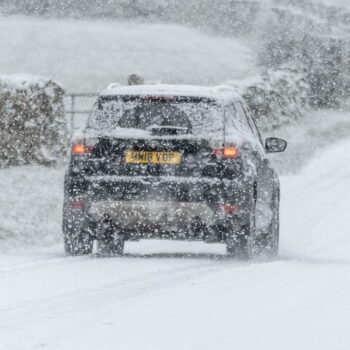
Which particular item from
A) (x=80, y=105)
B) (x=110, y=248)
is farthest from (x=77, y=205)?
(x=80, y=105)

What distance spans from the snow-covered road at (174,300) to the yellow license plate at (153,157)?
915mm

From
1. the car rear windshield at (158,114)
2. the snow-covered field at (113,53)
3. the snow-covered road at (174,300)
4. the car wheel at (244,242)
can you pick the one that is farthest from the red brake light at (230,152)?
the snow-covered field at (113,53)

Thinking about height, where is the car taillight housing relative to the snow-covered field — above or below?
below

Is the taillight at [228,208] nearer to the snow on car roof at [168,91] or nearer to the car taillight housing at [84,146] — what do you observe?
the snow on car roof at [168,91]

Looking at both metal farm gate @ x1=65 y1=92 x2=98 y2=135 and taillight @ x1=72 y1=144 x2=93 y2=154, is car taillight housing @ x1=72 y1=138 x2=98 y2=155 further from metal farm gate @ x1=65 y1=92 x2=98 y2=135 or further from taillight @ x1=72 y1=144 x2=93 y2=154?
metal farm gate @ x1=65 y1=92 x2=98 y2=135

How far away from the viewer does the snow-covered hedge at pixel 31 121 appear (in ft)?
65.2

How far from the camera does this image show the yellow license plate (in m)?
11.2

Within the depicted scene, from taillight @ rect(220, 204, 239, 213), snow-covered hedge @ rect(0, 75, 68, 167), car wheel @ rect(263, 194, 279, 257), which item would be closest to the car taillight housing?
taillight @ rect(220, 204, 239, 213)

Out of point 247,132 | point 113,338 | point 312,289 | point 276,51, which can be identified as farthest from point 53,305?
point 276,51

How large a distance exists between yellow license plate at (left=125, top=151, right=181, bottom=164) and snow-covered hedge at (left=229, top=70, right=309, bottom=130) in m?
19.3

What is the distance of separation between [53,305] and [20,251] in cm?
477

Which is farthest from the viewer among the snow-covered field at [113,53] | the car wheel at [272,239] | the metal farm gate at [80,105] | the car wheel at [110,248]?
the snow-covered field at [113,53]

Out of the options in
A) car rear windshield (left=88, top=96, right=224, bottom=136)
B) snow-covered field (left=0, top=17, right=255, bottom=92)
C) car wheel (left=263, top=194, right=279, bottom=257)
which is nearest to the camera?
car rear windshield (left=88, top=96, right=224, bottom=136)

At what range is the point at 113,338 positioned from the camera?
21.9 feet
